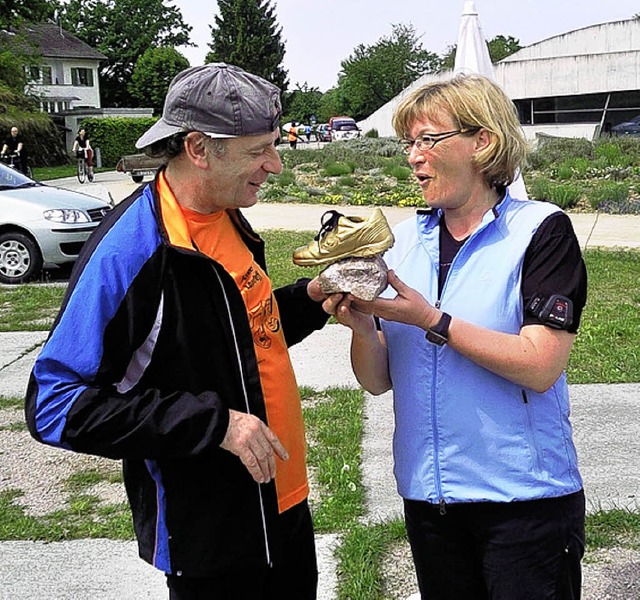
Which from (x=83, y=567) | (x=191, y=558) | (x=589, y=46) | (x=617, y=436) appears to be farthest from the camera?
(x=589, y=46)

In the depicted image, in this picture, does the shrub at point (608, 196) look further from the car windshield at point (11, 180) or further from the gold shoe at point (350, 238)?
the gold shoe at point (350, 238)

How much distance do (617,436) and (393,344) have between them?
3.18 m

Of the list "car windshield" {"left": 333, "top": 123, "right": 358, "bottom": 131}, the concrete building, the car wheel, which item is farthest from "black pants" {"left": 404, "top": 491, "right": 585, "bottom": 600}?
"car windshield" {"left": 333, "top": 123, "right": 358, "bottom": 131}

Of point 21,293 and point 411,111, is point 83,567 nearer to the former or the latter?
point 411,111

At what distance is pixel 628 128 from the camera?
121ft

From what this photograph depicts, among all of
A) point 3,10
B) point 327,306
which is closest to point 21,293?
point 327,306

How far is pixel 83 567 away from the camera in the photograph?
394cm

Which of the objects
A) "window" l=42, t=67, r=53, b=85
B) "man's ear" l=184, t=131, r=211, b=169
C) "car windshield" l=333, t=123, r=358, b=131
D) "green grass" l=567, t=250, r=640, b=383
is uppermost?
"window" l=42, t=67, r=53, b=85

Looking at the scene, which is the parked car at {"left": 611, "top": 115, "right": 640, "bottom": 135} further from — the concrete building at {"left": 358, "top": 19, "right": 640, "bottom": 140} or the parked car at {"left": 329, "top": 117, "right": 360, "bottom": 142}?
the parked car at {"left": 329, "top": 117, "right": 360, "bottom": 142}

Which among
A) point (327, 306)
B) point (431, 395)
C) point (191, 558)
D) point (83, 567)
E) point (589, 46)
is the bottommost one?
point (83, 567)

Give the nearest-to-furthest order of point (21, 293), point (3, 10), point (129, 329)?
point (129, 329) < point (21, 293) < point (3, 10)

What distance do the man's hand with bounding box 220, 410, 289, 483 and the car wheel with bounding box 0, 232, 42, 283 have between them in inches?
382

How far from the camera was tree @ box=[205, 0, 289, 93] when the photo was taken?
81500mm

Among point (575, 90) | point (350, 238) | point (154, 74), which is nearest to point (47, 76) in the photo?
point (154, 74)
